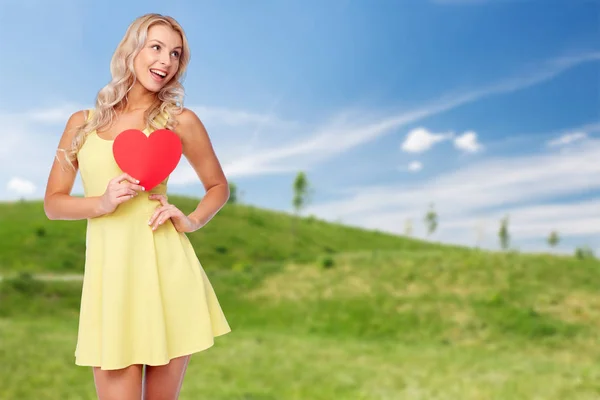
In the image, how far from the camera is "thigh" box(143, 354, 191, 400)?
8.50 ft

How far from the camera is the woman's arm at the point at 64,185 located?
99.3 inches

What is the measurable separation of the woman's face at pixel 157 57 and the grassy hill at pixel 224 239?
44.3 feet

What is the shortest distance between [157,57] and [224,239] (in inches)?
726

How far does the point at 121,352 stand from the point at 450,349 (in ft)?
29.6

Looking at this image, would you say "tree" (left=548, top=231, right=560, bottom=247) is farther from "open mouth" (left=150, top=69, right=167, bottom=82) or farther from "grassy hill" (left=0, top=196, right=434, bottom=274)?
"open mouth" (left=150, top=69, right=167, bottom=82)

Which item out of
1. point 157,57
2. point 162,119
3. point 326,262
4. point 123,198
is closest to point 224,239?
point 326,262

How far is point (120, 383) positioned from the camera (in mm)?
2488

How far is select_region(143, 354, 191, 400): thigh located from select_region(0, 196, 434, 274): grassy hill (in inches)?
525

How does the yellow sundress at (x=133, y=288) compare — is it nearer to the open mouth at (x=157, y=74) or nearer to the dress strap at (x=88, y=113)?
the dress strap at (x=88, y=113)

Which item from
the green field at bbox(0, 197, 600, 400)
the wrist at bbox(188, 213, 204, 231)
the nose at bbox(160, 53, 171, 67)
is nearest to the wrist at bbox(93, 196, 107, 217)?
the wrist at bbox(188, 213, 204, 231)

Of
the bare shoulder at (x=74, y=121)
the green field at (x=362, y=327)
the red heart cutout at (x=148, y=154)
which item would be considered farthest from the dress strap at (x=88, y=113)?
the green field at (x=362, y=327)

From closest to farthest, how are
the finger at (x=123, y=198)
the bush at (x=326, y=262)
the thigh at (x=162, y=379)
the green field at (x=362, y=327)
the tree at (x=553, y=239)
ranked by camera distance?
the finger at (x=123, y=198) < the thigh at (x=162, y=379) < the green field at (x=362, y=327) < the bush at (x=326, y=262) < the tree at (x=553, y=239)

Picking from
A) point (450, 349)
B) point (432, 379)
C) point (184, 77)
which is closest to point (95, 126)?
point (184, 77)

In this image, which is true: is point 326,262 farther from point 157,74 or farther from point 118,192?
point 118,192
